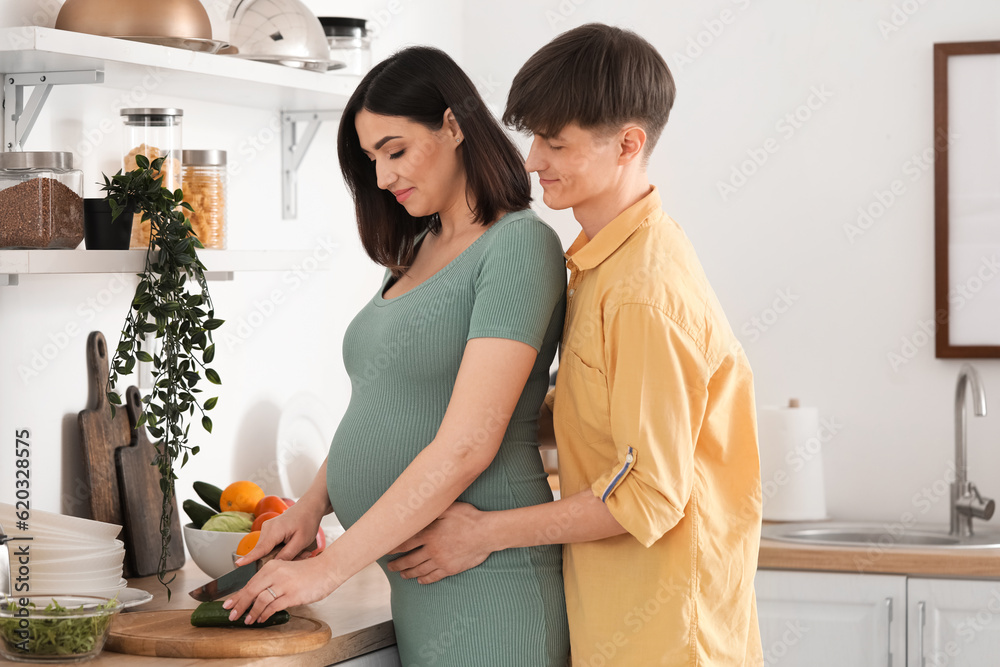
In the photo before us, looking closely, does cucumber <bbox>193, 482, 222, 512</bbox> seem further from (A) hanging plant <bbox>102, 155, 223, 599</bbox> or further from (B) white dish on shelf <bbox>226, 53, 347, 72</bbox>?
(B) white dish on shelf <bbox>226, 53, 347, 72</bbox>

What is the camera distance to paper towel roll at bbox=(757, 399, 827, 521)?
238 centimetres

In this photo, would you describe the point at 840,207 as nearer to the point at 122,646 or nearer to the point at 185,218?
the point at 185,218

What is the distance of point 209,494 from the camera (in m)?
1.64

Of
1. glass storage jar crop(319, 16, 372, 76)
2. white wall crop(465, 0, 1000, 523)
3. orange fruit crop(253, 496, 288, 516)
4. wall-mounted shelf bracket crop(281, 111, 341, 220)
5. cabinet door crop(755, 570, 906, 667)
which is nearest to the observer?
orange fruit crop(253, 496, 288, 516)

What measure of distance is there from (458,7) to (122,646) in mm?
1886

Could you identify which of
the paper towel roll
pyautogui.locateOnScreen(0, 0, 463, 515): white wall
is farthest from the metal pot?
the paper towel roll

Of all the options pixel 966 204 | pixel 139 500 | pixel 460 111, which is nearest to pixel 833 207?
pixel 966 204

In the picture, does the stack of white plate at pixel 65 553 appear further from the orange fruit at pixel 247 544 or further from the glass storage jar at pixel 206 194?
the glass storage jar at pixel 206 194

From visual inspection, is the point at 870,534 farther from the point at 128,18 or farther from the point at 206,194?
the point at 128,18

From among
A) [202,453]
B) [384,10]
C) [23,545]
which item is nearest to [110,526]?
[23,545]

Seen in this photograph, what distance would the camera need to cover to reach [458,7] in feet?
8.67

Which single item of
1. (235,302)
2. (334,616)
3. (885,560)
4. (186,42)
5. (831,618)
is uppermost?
(186,42)

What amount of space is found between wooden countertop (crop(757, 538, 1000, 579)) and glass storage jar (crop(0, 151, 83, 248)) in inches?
56.3

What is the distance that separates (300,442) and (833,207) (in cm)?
131
